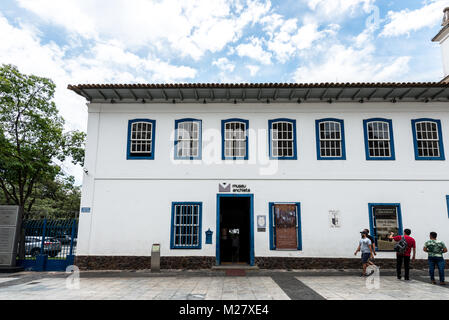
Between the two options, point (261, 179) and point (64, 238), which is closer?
point (64, 238)

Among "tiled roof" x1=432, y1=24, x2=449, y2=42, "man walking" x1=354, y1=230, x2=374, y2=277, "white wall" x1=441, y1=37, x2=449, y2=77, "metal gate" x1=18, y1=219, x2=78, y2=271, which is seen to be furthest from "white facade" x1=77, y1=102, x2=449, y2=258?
"tiled roof" x1=432, y1=24, x2=449, y2=42

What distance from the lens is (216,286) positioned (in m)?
9.19

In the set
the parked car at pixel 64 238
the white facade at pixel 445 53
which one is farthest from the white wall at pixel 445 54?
the parked car at pixel 64 238

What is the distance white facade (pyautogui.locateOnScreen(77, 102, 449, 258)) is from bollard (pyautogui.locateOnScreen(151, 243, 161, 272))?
0.44 metres

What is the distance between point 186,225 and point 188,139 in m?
3.80

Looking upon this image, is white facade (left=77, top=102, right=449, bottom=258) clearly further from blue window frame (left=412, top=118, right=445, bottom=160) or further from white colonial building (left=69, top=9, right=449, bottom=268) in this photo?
blue window frame (left=412, top=118, right=445, bottom=160)

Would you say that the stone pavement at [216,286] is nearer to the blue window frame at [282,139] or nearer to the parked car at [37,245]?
the parked car at [37,245]

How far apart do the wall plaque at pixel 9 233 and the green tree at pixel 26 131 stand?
50.9 inches

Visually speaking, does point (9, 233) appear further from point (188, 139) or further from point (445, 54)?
point (445, 54)

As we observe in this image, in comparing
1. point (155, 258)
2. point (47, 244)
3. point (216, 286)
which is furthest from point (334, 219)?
point (47, 244)

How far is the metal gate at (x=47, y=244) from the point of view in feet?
39.7

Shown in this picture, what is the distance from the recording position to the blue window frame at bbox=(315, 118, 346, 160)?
12.7m

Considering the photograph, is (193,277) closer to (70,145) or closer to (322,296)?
(322,296)
